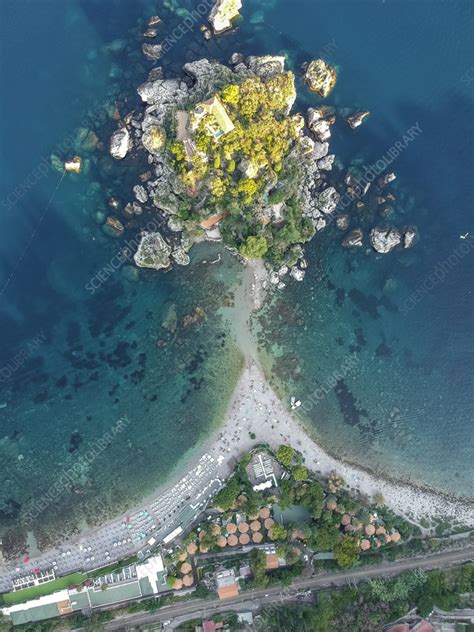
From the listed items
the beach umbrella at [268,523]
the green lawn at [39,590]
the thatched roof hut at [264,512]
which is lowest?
the green lawn at [39,590]

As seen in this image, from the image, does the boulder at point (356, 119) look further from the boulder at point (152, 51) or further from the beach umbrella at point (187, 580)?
the beach umbrella at point (187, 580)

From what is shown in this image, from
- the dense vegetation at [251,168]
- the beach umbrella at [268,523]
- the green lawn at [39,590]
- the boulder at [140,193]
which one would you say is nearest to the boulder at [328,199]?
the dense vegetation at [251,168]

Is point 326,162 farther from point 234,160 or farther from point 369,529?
point 369,529

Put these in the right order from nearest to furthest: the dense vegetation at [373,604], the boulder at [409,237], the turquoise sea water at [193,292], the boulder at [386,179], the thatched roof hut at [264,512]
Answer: the dense vegetation at [373,604]
the thatched roof hut at [264,512]
the turquoise sea water at [193,292]
the boulder at [386,179]
the boulder at [409,237]

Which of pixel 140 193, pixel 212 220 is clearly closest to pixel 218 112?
pixel 212 220

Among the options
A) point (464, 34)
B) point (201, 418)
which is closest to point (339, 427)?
point (201, 418)

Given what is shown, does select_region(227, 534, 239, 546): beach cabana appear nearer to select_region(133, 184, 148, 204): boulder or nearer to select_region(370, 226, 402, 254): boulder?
select_region(370, 226, 402, 254): boulder

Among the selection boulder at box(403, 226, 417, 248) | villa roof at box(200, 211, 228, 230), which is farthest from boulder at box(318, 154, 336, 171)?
villa roof at box(200, 211, 228, 230)
